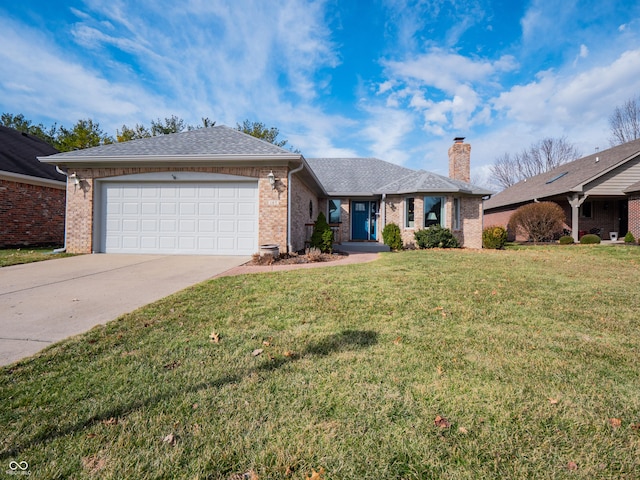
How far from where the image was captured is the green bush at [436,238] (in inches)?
508

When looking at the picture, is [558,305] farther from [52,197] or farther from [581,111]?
[581,111]

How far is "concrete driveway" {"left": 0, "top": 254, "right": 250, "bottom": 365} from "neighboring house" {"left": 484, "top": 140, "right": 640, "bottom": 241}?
17.8 meters

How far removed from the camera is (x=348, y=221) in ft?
55.2

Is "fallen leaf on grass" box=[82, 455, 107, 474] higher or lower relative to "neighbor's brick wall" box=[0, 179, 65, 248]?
lower

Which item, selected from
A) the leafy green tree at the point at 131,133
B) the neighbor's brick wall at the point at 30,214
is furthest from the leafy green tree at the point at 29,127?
the neighbor's brick wall at the point at 30,214

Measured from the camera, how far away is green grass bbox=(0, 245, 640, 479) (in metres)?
1.54

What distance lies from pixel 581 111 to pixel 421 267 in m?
28.1

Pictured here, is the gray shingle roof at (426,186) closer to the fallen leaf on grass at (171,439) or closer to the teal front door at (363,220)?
the teal front door at (363,220)

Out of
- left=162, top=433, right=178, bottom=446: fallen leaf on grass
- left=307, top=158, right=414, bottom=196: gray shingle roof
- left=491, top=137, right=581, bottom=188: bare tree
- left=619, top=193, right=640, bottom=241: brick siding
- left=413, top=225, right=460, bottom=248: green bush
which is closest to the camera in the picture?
left=162, top=433, right=178, bottom=446: fallen leaf on grass

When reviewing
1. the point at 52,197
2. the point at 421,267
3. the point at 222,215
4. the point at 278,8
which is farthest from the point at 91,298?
the point at 52,197

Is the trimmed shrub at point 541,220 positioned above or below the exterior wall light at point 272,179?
below

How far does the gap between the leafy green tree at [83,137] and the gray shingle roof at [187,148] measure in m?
19.5

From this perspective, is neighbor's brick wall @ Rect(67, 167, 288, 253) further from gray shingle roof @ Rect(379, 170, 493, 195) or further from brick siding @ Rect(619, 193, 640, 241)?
brick siding @ Rect(619, 193, 640, 241)

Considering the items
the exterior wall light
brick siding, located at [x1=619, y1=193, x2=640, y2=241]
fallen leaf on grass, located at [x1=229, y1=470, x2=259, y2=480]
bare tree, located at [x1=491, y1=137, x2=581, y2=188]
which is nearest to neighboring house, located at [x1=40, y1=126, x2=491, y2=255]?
the exterior wall light
